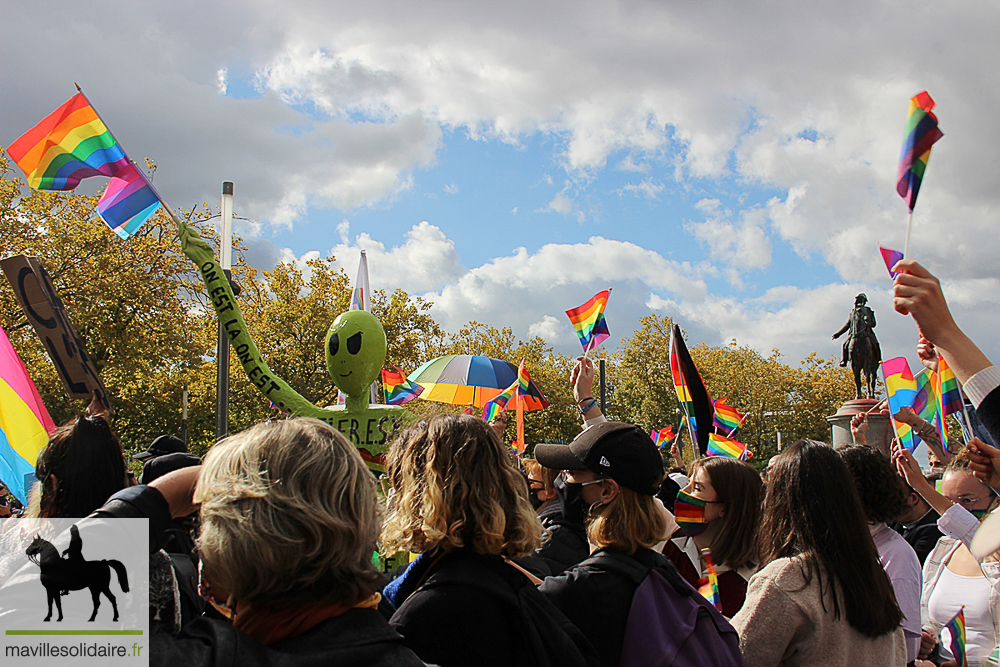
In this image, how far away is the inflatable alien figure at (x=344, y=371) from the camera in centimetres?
398

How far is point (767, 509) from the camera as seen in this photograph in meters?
2.69

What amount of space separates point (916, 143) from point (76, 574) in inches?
103

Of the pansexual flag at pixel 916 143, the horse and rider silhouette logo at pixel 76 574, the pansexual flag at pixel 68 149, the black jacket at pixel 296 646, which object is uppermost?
the pansexual flag at pixel 68 149

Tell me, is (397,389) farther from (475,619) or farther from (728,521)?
(475,619)

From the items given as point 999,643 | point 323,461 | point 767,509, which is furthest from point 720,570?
point 323,461

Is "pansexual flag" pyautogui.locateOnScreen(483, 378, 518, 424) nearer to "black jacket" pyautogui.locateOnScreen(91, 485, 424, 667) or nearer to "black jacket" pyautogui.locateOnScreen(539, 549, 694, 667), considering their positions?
"black jacket" pyautogui.locateOnScreen(539, 549, 694, 667)

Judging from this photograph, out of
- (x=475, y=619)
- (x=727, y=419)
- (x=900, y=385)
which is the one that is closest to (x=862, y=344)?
(x=727, y=419)

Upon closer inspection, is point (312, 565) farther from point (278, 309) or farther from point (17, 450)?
point (278, 309)

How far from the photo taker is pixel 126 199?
15.9ft

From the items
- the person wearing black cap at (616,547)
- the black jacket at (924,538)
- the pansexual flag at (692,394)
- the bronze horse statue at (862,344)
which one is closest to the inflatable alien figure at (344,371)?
the person wearing black cap at (616,547)

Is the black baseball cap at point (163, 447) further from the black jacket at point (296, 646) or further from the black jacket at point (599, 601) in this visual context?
the black jacket at point (296, 646)

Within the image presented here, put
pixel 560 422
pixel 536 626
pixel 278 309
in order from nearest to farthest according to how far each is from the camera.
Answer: pixel 536 626 < pixel 278 309 < pixel 560 422

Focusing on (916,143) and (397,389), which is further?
(397,389)

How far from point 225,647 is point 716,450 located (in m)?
8.06
